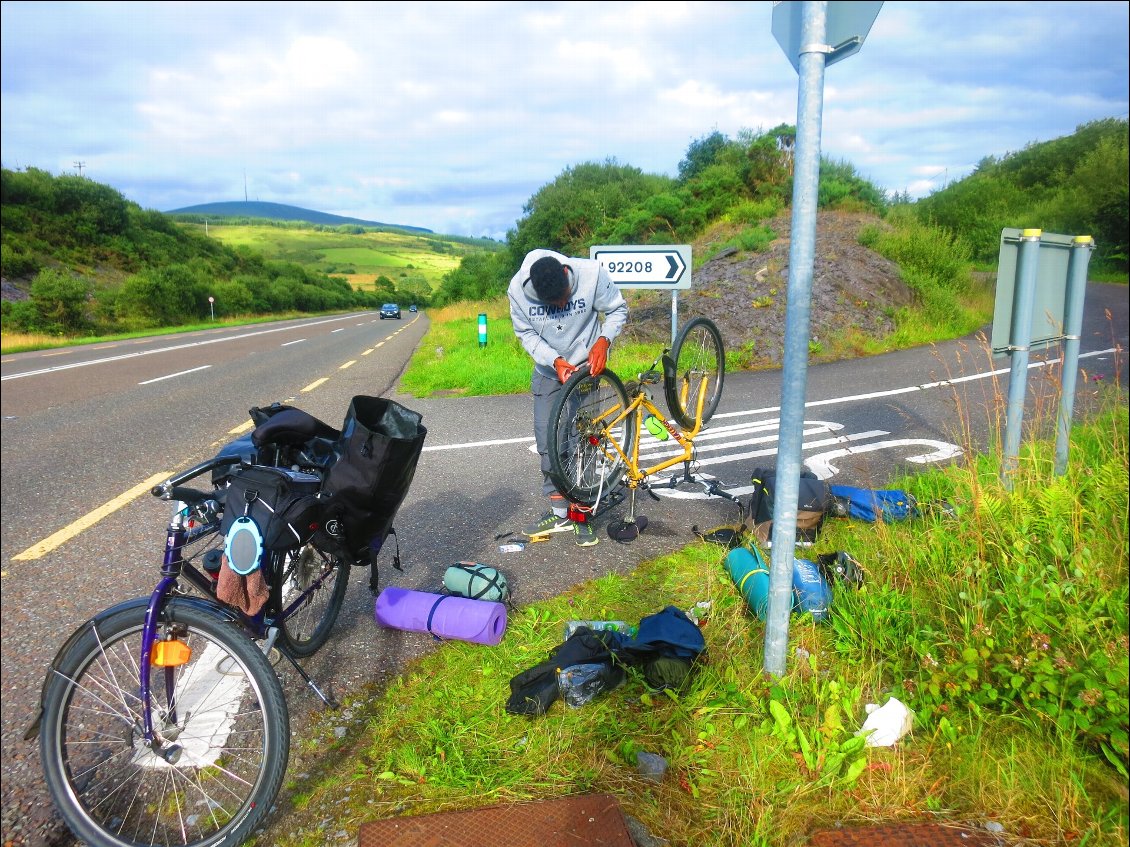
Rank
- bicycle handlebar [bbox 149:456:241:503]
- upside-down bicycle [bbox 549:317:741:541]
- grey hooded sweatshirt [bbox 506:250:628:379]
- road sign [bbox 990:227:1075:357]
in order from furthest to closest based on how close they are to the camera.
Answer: grey hooded sweatshirt [bbox 506:250:628:379]
upside-down bicycle [bbox 549:317:741:541]
road sign [bbox 990:227:1075:357]
bicycle handlebar [bbox 149:456:241:503]

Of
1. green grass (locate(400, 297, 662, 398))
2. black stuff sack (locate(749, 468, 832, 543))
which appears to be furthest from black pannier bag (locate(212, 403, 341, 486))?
green grass (locate(400, 297, 662, 398))

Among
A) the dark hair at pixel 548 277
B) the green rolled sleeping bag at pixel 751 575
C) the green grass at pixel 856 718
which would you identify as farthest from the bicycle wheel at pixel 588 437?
the green grass at pixel 856 718

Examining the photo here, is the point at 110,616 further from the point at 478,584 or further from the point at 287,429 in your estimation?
the point at 478,584

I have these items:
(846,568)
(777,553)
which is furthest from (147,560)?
(846,568)

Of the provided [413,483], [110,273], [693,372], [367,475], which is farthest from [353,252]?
[367,475]

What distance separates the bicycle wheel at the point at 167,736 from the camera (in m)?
2.02

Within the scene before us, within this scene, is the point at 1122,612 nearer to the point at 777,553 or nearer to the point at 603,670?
the point at 777,553

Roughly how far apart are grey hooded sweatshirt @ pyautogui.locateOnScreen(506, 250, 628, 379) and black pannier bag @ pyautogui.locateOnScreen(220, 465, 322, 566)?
2233mm

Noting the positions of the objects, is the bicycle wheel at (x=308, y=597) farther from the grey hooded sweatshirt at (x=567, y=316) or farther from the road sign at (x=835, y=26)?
the road sign at (x=835, y=26)

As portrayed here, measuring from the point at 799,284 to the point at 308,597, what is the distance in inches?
98.5

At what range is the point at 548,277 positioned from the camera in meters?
4.12

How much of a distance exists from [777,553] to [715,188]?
895 inches

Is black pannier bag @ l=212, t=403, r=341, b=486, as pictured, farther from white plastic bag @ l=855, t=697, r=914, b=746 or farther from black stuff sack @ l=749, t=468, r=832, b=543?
black stuff sack @ l=749, t=468, r=832, b=543

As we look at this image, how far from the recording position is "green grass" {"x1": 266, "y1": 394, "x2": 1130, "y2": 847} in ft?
6.64
